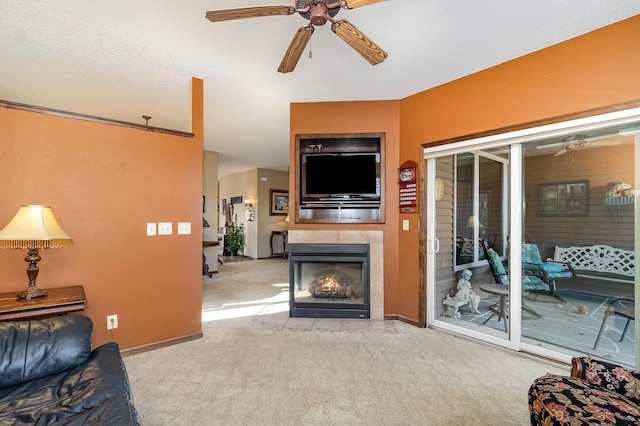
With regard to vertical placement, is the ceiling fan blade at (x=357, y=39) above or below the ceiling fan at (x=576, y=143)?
above

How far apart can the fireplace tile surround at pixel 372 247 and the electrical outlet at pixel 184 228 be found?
4.72 feet

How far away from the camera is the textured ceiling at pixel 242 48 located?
2318 millimetres

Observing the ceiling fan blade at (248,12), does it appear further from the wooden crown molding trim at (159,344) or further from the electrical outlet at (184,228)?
the wooden crown molding trim at (159,344)

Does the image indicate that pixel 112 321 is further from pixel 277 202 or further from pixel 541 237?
pixel 277 202

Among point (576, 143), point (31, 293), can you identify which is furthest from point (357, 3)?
point (31, 293)

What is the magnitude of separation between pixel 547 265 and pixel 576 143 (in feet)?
3.82

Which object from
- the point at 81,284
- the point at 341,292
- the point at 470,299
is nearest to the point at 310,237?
the point at 341,292

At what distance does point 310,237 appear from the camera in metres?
4.00

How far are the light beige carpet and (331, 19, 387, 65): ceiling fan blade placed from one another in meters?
2.44

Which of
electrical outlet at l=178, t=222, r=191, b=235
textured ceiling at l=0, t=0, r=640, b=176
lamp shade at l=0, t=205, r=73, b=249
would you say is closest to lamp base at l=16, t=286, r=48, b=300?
lamp shade at l=0, t=205, r=73, b=249

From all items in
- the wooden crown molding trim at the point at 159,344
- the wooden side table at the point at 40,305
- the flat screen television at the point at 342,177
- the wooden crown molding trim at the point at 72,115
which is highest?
the wooden crown molding trim at the point at 72,115

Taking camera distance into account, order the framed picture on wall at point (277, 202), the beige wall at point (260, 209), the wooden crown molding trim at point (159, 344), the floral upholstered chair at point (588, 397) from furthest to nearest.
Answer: the framed picture on wall at point (277, 202), the beige wall at point (260, 209), the wooden crown molding trim at point (159, 344), the floral upholstered chair at point (588, 397)

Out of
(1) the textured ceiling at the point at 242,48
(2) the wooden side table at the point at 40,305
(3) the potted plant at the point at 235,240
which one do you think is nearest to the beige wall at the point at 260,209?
(3) the potted plant at the point at 235,240

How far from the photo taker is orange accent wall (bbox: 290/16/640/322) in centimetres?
245
